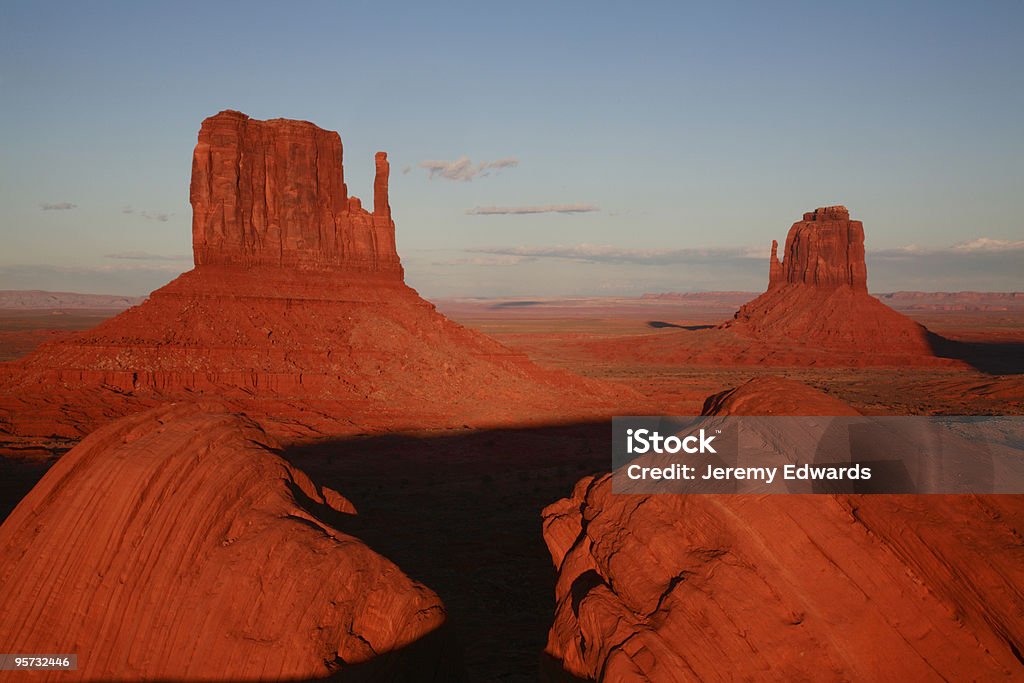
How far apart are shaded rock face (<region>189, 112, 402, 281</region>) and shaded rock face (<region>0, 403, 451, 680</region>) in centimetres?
4044

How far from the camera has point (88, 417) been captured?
1385 inches

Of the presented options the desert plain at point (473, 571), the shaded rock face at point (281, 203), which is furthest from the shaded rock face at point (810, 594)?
the shaded rock face at point (281, 203)

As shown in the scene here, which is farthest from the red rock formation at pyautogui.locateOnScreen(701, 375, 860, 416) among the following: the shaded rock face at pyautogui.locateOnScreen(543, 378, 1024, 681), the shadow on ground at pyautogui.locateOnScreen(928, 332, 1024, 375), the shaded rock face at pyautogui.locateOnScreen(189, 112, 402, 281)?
the shadow on ground at pyautogui.locateOnScreen(928, 332, 1024, 375)

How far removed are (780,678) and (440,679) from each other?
3.93 metres

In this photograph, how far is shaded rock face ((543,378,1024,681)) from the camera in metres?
6.61

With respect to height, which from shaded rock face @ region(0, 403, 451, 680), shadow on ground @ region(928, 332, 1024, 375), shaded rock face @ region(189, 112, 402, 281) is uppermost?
shaded rock face @ region(189, 112, 402, 281)

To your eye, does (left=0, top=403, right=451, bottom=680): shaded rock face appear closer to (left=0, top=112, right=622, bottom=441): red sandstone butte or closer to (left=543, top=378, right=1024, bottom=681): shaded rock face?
(left=543, top=378, right=1024, bottom=681): shaded rock face

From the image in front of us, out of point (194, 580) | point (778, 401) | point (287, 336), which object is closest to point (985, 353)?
point (287, 336)

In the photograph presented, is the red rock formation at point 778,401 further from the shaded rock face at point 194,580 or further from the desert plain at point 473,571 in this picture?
the shaded rock face at point 194,580

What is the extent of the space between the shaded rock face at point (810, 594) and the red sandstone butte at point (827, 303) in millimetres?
90315

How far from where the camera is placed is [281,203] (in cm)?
4975

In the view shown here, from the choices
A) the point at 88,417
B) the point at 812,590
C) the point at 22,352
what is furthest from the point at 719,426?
the point at 22,352

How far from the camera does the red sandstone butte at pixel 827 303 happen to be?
Answer: 94.1m

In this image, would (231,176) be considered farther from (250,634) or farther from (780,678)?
(780,678)
